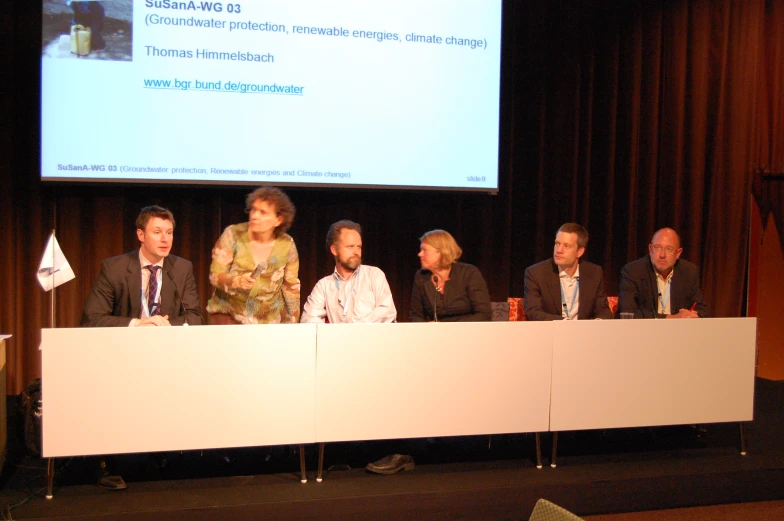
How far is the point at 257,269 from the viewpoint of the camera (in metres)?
3.39

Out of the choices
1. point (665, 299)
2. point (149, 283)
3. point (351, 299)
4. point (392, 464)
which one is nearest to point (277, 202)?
point (351, 299)

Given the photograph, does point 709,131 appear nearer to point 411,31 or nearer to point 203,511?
point 411,31

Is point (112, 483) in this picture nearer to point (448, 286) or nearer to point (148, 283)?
point (148, 283)

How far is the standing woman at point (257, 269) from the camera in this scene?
3.37m

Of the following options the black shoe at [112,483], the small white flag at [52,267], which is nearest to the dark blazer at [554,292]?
the black shoe at [112,483]

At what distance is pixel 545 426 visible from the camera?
10.1 ft

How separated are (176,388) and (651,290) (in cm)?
269

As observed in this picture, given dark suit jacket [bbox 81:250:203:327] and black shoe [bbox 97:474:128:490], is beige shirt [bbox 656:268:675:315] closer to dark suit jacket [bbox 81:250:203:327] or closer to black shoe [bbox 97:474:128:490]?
dark suit jacket [bbox 81:250:203:327]

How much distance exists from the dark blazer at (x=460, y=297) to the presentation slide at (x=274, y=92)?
1035 mm

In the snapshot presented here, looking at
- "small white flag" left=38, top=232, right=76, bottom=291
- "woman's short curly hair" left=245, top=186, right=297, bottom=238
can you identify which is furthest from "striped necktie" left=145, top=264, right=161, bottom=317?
"woman's short curly hair" left=245, top=186, right=297, bottom=238

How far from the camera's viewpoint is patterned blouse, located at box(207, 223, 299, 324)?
3.37 metres

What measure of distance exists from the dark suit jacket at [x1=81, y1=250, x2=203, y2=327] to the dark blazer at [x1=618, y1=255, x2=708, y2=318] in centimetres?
241

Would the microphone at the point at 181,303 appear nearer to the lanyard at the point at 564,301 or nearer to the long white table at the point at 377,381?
the long white table at the point at 377,381

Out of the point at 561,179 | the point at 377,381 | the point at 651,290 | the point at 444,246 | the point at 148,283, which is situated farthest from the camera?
the point at 561,179
